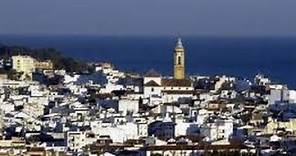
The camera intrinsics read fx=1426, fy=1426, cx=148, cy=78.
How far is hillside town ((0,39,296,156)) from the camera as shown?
30.0 meters

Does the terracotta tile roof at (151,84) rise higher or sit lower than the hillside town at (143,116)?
higher

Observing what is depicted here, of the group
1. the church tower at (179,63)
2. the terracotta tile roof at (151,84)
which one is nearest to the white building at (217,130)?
the terracotta tile roof at (151,84)

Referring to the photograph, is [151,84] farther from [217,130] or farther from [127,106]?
[217,130]

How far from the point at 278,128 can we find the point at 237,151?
5.22 m

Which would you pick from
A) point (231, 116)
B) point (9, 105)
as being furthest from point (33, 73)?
point (231, 116)

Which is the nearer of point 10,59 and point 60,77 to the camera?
point 60,77

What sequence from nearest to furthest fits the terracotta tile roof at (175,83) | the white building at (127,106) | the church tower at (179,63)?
the white building at (127,106), the terracotta tile roof at (175,83), the church tower at (179,63)

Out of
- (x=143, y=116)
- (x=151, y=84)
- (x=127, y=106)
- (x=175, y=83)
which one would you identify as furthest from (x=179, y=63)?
(x=143, y=116)

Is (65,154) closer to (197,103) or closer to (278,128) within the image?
(278,128)

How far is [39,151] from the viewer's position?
28641 mm

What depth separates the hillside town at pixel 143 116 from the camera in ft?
98.3

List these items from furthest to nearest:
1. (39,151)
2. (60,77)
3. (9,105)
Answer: (60,77) → (9,105) → (39,151)

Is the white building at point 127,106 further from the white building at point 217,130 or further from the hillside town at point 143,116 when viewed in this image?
the white building at point 217,130

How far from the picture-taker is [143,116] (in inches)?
1430
